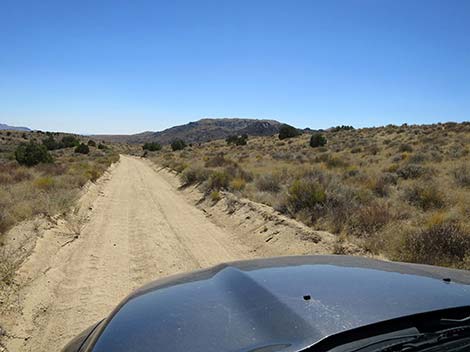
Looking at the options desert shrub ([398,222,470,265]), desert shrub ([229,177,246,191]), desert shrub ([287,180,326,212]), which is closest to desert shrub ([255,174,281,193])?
desert shrub ([229,177,246,191])

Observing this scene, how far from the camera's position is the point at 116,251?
8.76 meters

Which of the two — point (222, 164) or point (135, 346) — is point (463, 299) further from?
point (222, 164)

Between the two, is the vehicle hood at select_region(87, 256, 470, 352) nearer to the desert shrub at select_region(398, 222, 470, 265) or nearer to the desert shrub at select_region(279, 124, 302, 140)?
the desert shrub at select_region(398, 222, 470, 265)

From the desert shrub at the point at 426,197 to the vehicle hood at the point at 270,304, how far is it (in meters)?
8.72

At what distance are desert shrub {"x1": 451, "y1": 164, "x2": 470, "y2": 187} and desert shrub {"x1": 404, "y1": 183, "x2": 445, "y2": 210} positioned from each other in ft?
9.98

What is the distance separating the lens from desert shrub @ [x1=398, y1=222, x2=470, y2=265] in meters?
6.54

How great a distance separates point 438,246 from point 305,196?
5323mm

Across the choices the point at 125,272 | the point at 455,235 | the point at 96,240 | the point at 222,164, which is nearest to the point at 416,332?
the point at 455,235

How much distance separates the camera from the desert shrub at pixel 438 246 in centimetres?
654

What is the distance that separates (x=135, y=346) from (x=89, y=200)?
14.6 m

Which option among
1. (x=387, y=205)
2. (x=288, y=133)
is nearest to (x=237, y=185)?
(x=387, y=205)

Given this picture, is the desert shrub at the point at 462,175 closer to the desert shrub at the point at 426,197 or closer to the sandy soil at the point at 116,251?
the desert shrub at the point at 426,197

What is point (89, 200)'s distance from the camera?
50.6 ft

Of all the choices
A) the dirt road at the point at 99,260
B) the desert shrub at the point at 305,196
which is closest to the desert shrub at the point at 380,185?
the desert shrub at the point at 305,196
